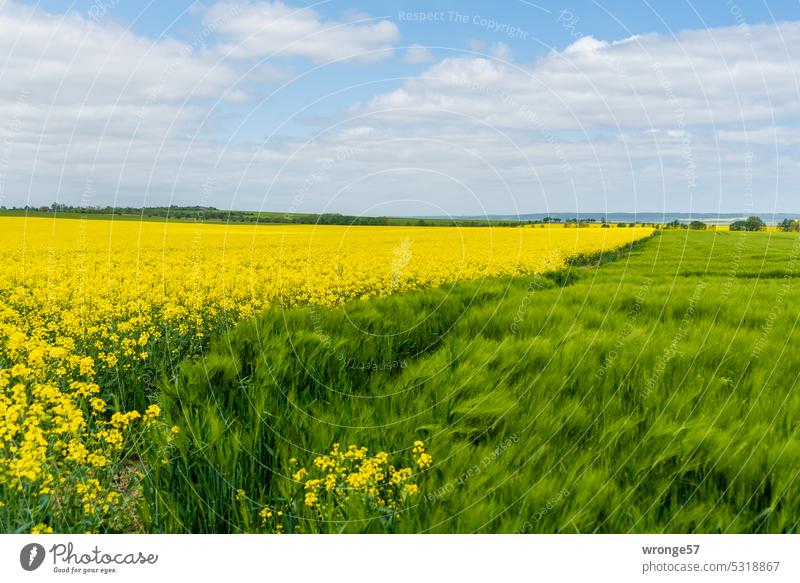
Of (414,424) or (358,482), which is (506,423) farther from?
(358,482)

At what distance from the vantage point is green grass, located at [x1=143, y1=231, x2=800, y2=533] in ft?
8.69

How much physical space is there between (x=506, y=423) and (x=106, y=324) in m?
5.40

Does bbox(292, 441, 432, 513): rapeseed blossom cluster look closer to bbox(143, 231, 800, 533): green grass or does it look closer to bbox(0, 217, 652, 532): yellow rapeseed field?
bbox(143, 231, 800, 533): green grass

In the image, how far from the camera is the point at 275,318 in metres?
5.65

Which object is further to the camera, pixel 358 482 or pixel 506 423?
pixel 506 423

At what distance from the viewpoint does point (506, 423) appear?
3520 millimetres

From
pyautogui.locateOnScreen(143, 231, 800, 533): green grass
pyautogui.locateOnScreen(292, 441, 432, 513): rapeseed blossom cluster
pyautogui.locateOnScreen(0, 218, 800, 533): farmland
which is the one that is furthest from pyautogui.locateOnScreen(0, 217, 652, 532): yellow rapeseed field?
pyautogui.locateOnScreen(292, 441, 432, 513): rapeseed blossom cluster

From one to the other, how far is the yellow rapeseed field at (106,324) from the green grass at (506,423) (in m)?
0.44

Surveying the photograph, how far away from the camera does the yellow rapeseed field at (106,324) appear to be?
2949 mm

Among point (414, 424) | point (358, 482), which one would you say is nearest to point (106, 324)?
point (414, 424)

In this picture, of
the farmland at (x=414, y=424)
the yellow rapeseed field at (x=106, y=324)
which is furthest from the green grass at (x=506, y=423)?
the yellow rapeseed field at (x=106, y=324)

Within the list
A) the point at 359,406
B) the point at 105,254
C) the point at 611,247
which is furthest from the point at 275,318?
the point at 611,247
